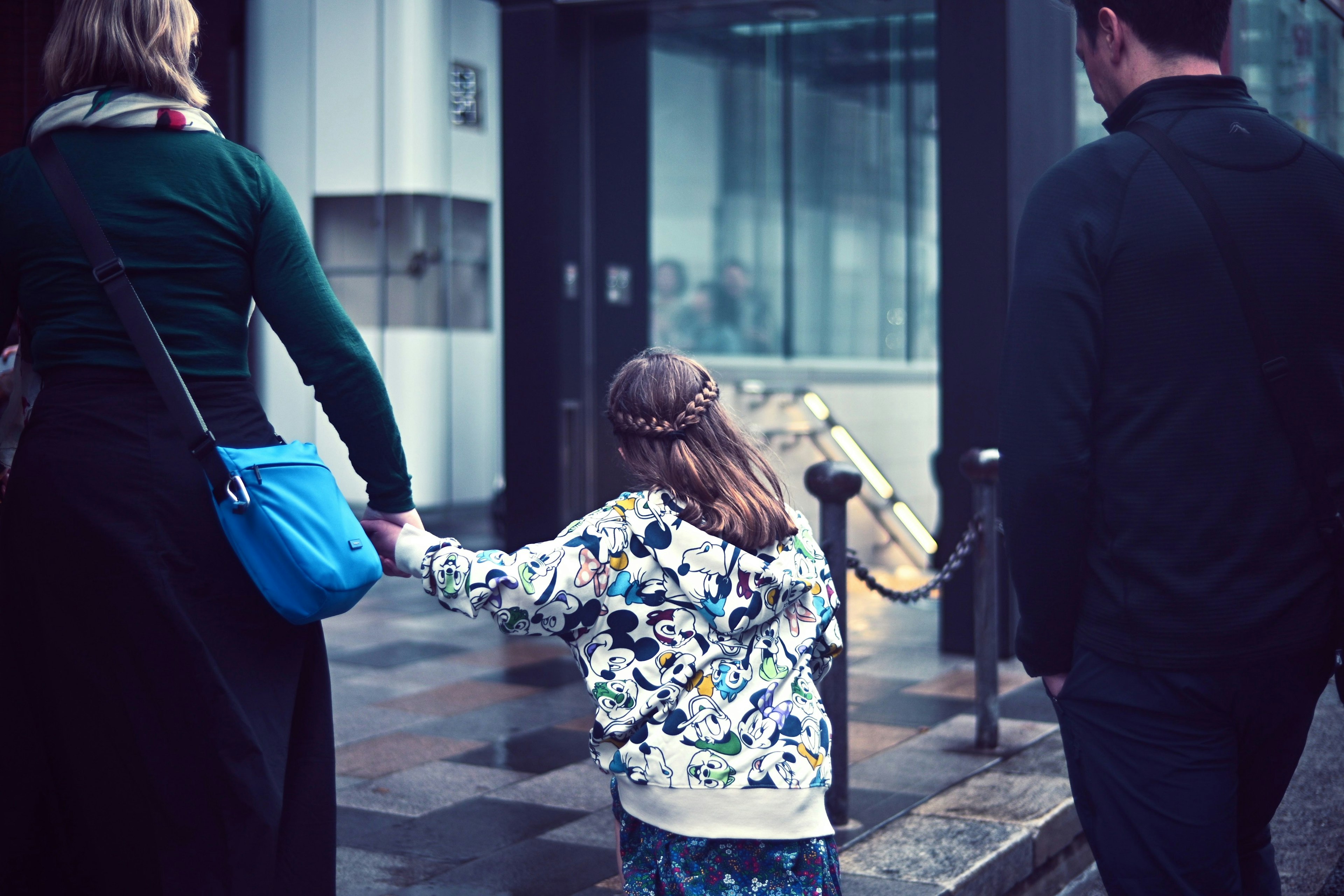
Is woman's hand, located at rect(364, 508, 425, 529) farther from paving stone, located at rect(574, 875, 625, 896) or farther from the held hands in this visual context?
paving stone, located at rect(574, 875, 625, 896)

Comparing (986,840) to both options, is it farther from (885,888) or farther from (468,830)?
(468,830)

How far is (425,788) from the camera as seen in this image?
15.0 ft

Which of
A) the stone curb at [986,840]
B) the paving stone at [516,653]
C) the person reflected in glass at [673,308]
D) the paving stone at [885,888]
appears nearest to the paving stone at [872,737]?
the stone curb at [986,840]

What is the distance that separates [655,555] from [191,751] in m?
0.80

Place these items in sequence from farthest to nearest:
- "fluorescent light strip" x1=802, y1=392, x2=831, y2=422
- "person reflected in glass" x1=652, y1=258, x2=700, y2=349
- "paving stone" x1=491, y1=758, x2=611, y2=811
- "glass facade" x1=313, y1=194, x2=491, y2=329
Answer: "person reflected in glass" x1=652, y1=258, x2=700, y2=349 < "glass facade" x1=313, y1=194, x2=491, y2=329 < "fluorescent light strip" x1=802, y1=392, x2=831, y2=422 < "paving stone" x1=491, y1=758, x2=611, y2=811

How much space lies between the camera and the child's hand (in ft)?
8.22

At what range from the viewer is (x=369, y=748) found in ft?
16.8

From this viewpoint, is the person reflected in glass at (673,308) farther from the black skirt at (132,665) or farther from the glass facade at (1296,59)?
the black skirt at (132,665)

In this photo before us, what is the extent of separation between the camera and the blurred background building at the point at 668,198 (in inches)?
259

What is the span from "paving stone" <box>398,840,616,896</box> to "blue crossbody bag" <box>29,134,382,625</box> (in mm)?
1584

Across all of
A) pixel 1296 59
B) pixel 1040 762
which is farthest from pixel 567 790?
pixel 1296 59

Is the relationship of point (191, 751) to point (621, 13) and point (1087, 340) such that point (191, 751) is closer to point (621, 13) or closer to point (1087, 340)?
point (1087, 340)

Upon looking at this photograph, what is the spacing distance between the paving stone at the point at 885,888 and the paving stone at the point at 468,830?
25.4 inches

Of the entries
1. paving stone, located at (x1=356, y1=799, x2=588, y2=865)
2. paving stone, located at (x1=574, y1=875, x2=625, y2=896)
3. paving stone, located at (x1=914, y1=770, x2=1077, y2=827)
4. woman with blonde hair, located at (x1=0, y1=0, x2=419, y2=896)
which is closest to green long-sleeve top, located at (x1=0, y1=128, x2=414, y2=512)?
woman with blonde hair, located at (x1=0, y1=0, x2=419, y2=896)
